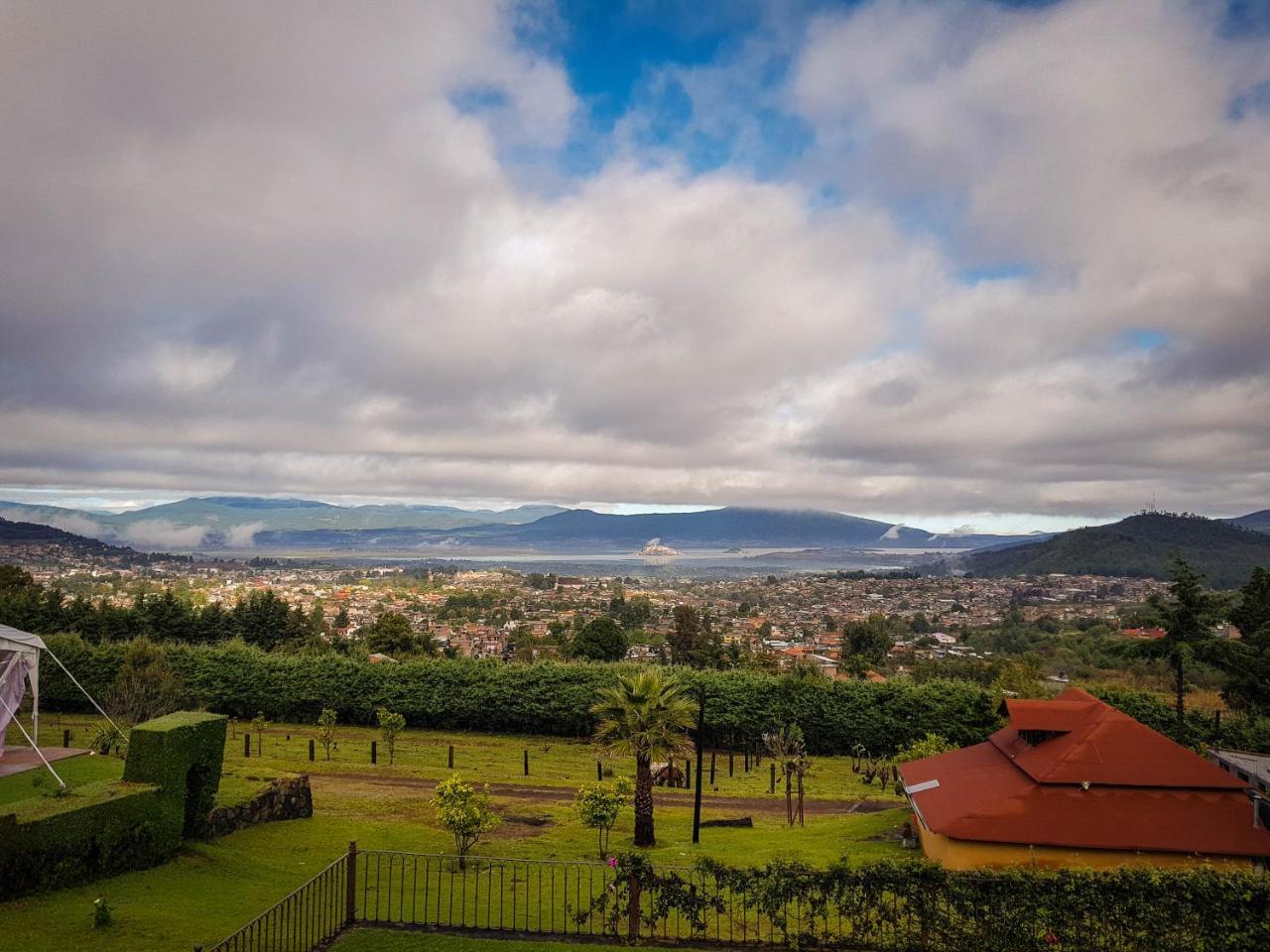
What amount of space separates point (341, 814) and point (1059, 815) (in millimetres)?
17865

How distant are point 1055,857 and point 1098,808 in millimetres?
1443

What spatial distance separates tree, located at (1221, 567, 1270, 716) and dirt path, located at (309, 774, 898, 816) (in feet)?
52.2

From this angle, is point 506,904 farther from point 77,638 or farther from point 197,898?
point 77,638

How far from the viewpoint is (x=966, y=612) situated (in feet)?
416

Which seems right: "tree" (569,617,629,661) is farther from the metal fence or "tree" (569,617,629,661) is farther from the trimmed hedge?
the metal fence

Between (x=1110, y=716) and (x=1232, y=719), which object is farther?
(x=1232, y=719)

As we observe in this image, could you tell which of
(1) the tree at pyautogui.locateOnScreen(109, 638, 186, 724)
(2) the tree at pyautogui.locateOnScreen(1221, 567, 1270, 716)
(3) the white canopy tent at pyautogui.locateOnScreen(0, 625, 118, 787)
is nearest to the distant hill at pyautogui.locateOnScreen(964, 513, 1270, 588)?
(2) the tree at pyautogui.locateOnScreen(1221, 567, 1270, 716)

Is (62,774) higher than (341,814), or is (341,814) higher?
(62,774)

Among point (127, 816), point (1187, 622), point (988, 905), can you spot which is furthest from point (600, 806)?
point (1187, 622)

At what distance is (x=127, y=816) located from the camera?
1299cm

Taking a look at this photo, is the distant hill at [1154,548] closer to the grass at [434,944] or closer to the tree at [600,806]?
the tree at [600,806]

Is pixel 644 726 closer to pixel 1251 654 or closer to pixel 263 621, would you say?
pixel 1251 654

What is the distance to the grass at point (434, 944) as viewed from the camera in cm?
1007

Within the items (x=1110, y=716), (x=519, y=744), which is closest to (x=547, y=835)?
(x=1110, y=716)
